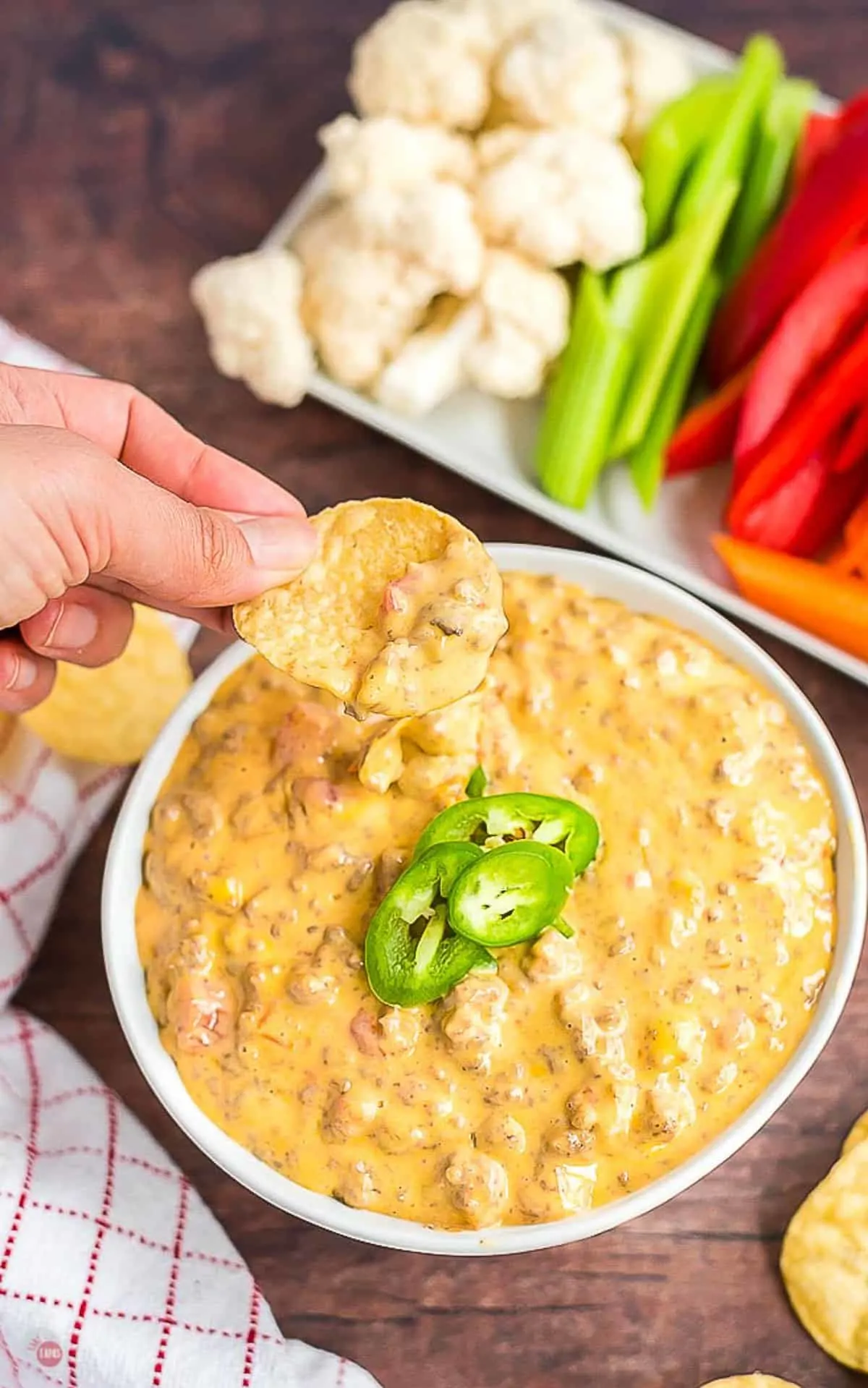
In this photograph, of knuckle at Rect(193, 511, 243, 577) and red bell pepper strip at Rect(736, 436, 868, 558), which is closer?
knuckle at Rect(193, 511, 243, 577)

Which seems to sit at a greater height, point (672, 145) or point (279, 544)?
point (672, 145)

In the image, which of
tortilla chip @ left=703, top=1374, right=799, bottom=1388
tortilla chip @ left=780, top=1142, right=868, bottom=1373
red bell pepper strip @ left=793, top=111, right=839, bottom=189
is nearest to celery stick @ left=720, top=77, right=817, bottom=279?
red bell pepper strip @ left=793, top=111, right=839, bottom=189

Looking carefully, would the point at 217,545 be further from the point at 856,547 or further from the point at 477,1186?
the point at 856,547

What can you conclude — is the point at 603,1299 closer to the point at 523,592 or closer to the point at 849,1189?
the point at 849,1189

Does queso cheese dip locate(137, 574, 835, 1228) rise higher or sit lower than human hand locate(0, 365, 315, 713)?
lower

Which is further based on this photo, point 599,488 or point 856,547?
point 599,488

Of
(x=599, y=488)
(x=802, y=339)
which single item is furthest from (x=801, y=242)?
(x=599, y=488)

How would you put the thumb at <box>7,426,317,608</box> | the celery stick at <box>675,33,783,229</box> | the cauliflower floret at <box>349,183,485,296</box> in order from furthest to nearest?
the celery stick at <box>675,33,783,229</box> < the cauliflower floret at <box>349,183,485,296</box> < the thumb at <box>7,426,317,608</box>

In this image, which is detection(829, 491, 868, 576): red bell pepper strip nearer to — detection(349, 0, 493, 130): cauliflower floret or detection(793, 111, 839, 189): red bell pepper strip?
detection(793, 111, 839, 189): red bell pepper strip
